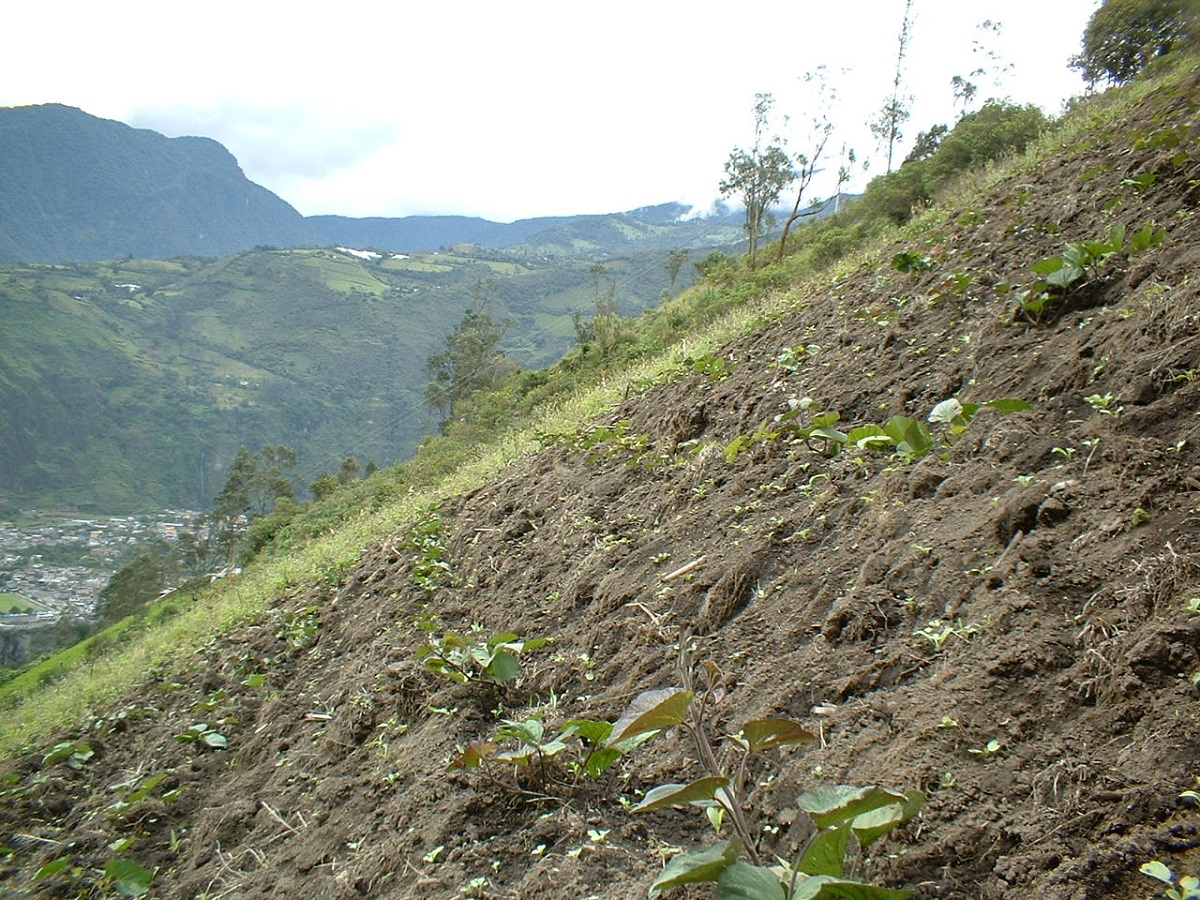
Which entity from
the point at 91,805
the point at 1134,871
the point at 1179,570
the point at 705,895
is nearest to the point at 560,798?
the point at 705,895

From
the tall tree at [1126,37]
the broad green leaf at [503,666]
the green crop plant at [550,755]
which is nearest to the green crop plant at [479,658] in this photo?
the broad green leaf at [503,666]

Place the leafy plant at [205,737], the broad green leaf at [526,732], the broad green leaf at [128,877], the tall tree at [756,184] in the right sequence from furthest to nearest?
the tall tree at [756,184] < the leafy plant at [205,737] < the broad green leaf at [128,877] < the broad green leaf at [526,732]

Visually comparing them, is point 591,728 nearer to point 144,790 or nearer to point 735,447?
point 735,447

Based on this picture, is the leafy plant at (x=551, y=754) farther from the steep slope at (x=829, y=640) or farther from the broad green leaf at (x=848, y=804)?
the broad green leaf at (x=848, y=804)

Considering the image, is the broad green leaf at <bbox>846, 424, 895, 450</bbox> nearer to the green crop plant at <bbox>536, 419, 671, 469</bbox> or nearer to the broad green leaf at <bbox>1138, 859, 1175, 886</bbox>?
the broad green leaf at <bbox>1138, 859, 1175, 886</bbox>

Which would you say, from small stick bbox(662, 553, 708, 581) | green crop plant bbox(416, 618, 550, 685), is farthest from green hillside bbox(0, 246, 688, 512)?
green crop plant bbox(416, 618, 550, 685)

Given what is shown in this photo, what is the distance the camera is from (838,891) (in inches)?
44.7

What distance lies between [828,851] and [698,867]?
0.71 ft

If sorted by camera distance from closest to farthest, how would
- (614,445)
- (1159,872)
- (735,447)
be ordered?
(1159,872), (735,447), (614,445)

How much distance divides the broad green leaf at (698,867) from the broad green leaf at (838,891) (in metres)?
0.13

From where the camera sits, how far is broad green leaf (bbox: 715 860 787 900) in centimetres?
113

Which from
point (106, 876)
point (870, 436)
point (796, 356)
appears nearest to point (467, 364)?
point (796, 356)

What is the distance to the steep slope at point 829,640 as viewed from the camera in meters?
1.48

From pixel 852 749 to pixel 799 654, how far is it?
0.52 meters
